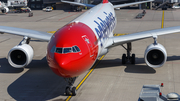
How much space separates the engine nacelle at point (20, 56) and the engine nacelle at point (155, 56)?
8802mm

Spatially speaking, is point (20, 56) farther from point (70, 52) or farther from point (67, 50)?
point (70, 52)

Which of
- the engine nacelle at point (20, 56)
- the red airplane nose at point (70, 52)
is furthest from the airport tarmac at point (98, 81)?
the red airplane nose at point (70, 52)

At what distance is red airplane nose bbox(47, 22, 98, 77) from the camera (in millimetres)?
12820

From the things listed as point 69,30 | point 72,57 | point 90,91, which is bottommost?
point 90,91

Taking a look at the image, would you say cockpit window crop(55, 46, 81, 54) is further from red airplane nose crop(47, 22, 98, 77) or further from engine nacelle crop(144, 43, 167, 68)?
engine nacelle crop(144, 43, 167, 68)

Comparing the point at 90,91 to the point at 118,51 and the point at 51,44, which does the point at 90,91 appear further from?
the point at 118,51

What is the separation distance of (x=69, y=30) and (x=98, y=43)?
2441 millimetres

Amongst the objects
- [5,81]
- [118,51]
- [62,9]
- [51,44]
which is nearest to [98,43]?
[51,44]

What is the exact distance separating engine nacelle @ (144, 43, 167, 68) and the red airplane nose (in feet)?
19.5

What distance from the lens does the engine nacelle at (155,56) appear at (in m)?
18.9

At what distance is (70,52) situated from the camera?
1305cm

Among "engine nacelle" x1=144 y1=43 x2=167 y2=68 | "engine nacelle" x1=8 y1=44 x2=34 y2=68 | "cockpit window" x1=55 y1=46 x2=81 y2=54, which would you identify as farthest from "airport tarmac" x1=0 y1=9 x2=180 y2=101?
"cockpit window" x1=55 y1=46 x2=81 y2=54

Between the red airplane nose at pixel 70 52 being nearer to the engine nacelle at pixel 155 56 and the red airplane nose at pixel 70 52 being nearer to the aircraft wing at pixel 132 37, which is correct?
the aircraft wing at pixel 132 37

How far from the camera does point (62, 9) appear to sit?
81.4 m
